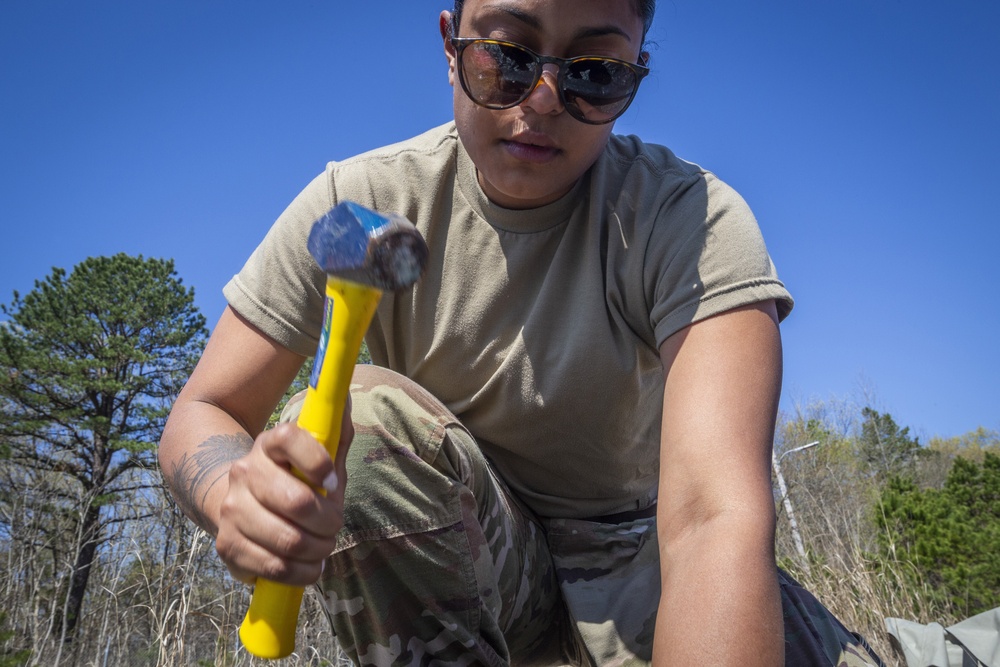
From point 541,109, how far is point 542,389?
62 centimetres

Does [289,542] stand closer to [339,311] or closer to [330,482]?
[330,482]

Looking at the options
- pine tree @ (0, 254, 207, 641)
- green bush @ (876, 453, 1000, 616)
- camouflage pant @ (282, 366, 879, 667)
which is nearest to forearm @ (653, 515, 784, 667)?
camouflage pant @ (282, 366, 879, 667)

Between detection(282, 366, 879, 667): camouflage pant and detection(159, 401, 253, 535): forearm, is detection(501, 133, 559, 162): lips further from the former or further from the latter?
detection(159, 401, 253, 535): forearm

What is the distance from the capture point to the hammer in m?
0.90

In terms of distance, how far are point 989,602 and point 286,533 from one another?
9.26 m

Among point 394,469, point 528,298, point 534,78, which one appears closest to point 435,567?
point 394,469

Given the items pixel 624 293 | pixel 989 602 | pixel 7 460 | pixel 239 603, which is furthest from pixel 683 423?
pixel 7 460

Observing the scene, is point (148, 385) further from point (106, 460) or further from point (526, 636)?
point (526, 636)

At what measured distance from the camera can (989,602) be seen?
790 centimetres

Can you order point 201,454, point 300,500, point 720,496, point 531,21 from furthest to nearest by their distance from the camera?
point 531,21 < point 201,454 < point 720,496 < point 300,500

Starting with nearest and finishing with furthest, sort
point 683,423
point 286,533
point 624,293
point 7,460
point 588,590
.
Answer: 1. point 286,533
2. point 683,423
3. point 624,293
4. point 588,590
5. point 7,460

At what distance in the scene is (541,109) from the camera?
5.19ft

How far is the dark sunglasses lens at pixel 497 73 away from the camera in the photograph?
1.57 meters

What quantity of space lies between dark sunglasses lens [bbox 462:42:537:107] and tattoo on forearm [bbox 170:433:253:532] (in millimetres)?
882
